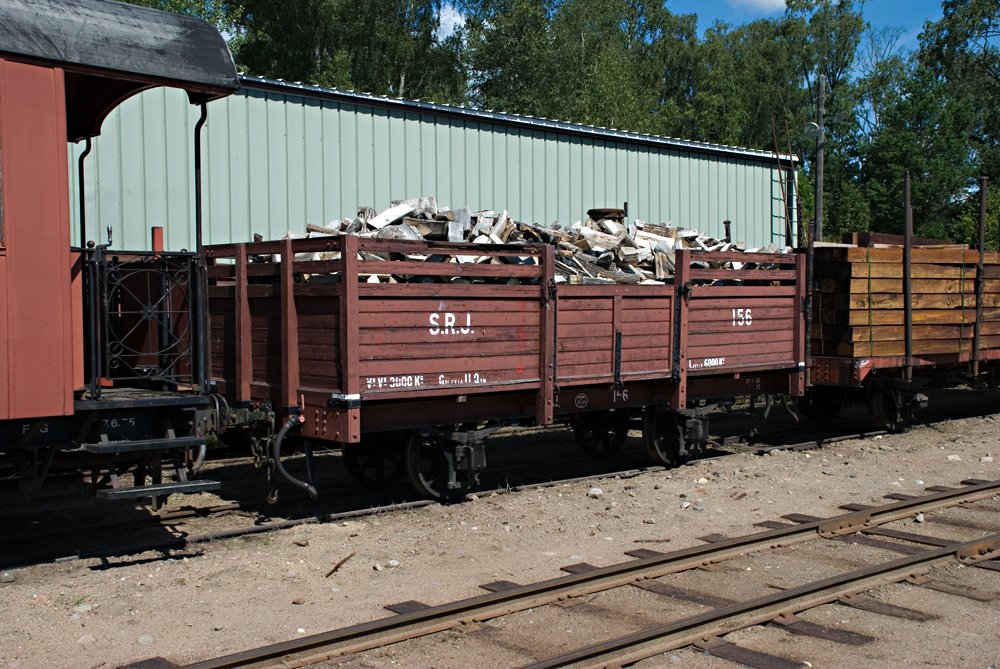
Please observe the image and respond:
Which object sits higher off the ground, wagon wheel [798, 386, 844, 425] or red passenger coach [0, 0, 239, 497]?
red passenger coach [0, 0, 239, 497]

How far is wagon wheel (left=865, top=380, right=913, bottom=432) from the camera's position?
13500 mm

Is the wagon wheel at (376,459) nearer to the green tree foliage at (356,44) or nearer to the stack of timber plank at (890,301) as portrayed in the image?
the stack of timber plank at (890,301)

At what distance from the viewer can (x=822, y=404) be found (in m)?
14.5

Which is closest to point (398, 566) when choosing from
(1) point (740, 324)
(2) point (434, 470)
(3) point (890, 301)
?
(2) point (434, 470)

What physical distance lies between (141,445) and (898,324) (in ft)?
33.5

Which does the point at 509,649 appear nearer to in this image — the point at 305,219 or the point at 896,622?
the point at 896,622

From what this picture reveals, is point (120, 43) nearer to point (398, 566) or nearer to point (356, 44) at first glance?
point (398, 566)

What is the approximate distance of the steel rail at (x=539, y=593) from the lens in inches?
202

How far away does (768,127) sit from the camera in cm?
5756

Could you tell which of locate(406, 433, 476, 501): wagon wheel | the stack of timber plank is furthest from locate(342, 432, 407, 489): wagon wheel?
the stack of timber plank

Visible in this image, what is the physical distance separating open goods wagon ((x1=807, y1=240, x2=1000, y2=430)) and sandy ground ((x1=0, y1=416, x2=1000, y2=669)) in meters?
2.04

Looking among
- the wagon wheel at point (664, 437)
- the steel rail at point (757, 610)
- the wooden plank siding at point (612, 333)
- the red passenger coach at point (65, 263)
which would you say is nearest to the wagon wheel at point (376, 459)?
the wooden plank siding at point (612, 333)

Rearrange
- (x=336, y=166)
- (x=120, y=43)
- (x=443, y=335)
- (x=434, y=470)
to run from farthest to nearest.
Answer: (x=336, y=166) → (x=434, y=470) → (x=443, y=335) → (x=120, y=43)

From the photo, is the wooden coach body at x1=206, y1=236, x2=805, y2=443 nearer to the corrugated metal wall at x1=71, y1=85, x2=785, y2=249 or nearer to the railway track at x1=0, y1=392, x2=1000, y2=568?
the railway track at x1=0, y1=392, x2=1000, y2=568
